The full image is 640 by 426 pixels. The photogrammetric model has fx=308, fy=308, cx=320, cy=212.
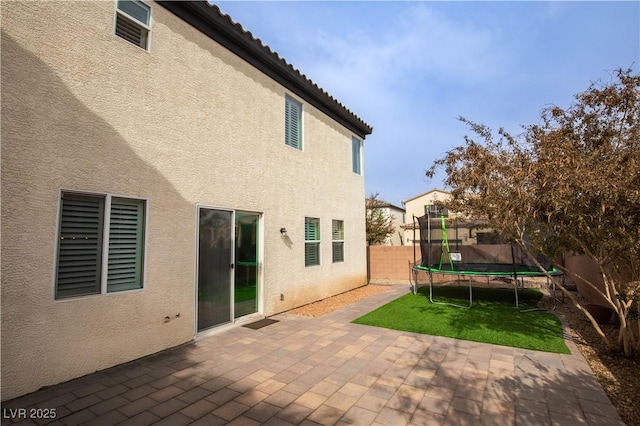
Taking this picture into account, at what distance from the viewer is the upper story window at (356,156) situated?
1161 cm

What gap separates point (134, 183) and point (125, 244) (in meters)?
0.92

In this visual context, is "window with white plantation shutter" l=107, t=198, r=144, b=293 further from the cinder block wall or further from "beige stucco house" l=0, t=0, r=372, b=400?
the cinder block wall

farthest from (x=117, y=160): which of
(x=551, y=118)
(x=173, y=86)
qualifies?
(x=551, y=118)

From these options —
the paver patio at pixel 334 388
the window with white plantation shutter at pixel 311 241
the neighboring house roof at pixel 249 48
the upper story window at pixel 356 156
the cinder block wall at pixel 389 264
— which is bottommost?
the paver patio at pixel 334 388

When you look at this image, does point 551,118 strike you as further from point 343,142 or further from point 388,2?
point 343,142

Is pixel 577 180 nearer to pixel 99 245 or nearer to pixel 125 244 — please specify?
pixel 125 244

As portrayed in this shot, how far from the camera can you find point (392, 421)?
3084 millimetres

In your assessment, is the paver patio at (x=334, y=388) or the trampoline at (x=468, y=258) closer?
the paver patio at (x=334, y=388)

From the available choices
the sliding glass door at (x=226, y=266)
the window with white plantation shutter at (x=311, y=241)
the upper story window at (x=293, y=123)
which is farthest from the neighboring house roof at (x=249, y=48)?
the window with white plantation shutter at (x=311, y=241)

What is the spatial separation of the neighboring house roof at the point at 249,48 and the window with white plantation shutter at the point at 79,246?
3584 mm

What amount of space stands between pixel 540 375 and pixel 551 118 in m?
3.75

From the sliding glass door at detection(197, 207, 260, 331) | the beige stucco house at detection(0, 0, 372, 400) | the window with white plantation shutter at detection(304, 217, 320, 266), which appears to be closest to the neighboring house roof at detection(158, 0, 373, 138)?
the beige stucco house at detection(0, 0, 372, 400)

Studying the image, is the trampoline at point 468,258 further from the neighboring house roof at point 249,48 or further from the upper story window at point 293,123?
the neighboring house roof at point 249,48

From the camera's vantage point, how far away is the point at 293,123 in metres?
8.48
